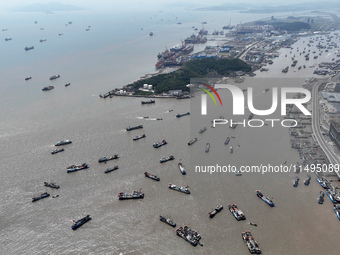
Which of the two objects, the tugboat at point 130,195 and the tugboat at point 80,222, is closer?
the tugboat at point 80,222

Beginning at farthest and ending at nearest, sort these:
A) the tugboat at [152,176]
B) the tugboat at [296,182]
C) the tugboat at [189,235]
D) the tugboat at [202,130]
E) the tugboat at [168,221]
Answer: the tugboat at [202,130], the tugboat at [152,176], the tugboat at [296,182], the tugboat at [168,221], the tugboat at [189,235]

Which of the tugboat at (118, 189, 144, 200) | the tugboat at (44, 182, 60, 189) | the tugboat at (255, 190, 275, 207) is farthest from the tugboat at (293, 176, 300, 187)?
the tugboat at (44, 182, 60, 189)

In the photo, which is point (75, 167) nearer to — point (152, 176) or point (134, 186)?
point (134, 186)

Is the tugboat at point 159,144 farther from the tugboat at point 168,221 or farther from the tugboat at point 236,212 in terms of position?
the tugboat at point 236,212

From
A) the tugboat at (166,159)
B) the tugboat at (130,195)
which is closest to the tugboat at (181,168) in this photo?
the tugboat at (166,159)

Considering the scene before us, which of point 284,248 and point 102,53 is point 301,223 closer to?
point 284,248

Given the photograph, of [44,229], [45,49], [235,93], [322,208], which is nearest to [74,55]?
[45,49]

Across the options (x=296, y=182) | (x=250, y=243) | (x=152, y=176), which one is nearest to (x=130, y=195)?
(x=152, y=176)

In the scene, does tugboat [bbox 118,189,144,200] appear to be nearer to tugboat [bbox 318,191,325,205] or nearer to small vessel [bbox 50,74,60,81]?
tugboat [bbox 318,191,325,205]
